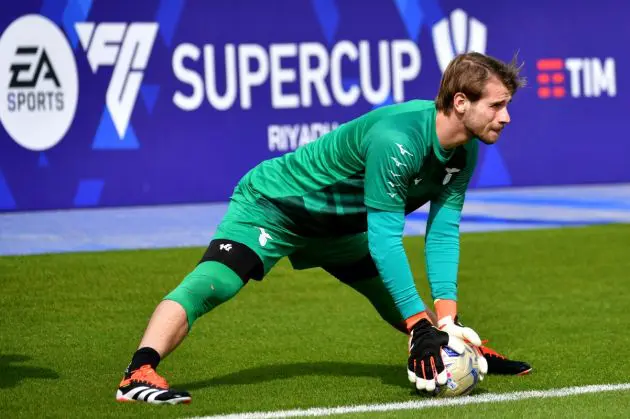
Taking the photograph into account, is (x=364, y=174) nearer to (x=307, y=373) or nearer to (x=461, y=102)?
(x=461, y=102)

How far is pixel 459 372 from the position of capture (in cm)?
579

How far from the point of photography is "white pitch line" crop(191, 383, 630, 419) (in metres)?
5.62

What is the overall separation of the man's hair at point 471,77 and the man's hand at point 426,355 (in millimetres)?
961

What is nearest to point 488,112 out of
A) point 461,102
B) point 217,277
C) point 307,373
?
point 461,102

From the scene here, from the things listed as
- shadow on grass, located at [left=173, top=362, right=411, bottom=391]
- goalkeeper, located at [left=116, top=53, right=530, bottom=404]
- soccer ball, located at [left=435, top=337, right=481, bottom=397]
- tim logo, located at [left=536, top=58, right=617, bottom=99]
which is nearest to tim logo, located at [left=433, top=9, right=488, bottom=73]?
tim logo, located at [left=536, top=58, right=617, bottom=99]

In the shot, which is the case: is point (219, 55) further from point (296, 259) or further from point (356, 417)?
point (356, 417)

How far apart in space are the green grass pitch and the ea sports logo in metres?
3.94

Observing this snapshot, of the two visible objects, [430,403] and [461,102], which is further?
[430,403]

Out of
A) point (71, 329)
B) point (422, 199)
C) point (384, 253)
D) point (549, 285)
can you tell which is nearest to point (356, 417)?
point (384, 253)

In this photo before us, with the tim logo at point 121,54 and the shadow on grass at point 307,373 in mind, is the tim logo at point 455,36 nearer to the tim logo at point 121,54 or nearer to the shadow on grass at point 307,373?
the tim logo at point 121,54

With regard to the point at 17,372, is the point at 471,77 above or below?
above

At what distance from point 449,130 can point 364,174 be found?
18.2 inches

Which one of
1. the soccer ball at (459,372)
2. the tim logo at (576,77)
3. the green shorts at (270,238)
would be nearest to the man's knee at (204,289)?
the green shorts at (270,238)

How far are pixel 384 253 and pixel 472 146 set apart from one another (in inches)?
28.7
